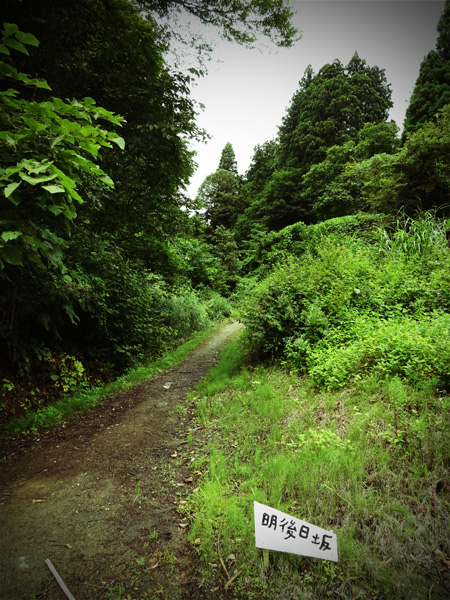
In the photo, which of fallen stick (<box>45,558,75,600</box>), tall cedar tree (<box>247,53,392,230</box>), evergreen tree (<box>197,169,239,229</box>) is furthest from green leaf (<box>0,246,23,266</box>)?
evergreen tree (<box>197,169,239,229</box>)

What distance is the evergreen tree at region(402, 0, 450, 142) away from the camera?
14727 millimetres

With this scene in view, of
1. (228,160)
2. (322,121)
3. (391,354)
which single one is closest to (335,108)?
(322,121)

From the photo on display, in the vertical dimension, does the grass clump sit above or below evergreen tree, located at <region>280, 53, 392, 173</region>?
below

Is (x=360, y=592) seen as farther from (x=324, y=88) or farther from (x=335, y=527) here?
(x=324, y=88)

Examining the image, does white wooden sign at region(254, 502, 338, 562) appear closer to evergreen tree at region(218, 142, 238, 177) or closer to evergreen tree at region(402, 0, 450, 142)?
evergreen tree at region(402, 0, 450, 142)

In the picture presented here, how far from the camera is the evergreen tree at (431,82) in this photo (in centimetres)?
1473

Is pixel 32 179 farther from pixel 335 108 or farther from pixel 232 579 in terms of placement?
pixel 335 108

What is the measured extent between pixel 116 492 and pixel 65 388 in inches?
117

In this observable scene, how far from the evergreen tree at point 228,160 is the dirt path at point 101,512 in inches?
1372

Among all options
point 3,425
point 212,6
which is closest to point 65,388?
point 3,425

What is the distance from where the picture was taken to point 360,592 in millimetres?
1828

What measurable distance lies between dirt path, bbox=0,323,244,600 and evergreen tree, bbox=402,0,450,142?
18942mm

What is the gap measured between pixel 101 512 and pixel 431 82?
76.2 feet

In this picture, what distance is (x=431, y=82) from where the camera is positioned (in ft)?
49.6
